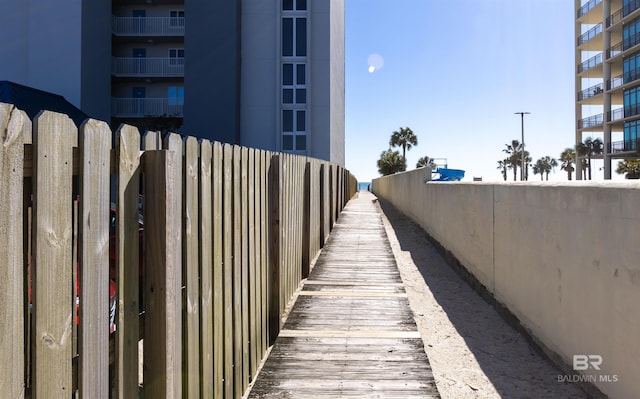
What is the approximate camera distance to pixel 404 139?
80.2m

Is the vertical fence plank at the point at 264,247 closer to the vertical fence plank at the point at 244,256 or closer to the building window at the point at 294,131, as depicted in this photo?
the vertical fence plank at the point at 244,256

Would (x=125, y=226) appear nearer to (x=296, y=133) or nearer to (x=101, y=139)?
(x=101, y=139)

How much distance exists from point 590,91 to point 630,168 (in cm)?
1225

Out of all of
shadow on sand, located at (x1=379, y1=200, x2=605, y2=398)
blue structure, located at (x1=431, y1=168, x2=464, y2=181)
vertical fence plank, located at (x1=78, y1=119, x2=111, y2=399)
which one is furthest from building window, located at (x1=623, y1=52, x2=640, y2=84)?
vertical fence plank, located at (x1=78, y1=119, x2=111, y2=399)

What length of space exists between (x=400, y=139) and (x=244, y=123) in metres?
52.5

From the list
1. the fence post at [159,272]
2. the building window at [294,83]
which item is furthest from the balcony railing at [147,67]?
the fence post at [159,272]

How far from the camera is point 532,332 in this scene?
17.1ft

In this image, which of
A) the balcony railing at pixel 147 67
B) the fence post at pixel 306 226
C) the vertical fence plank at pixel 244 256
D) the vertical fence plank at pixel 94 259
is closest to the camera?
the vertical fence plank at pixel 94 259

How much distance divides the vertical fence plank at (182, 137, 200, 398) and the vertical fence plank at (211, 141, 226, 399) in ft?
1.00

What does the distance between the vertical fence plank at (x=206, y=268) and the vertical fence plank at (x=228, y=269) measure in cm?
28

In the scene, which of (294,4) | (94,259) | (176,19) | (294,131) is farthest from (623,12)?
(94,259)

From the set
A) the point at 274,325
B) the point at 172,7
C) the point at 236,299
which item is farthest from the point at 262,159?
the point at 172,7

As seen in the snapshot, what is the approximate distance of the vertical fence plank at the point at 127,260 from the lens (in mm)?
1945

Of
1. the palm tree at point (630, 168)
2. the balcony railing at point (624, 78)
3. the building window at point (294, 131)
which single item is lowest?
the palm tree at point (630, 168)
